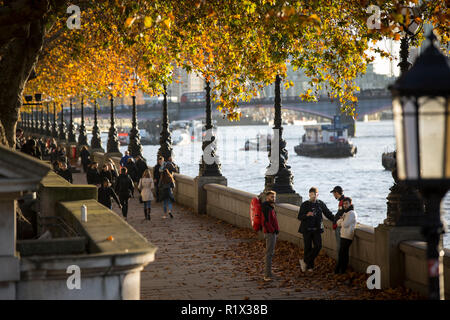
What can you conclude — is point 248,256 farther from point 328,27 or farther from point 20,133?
point 20,133

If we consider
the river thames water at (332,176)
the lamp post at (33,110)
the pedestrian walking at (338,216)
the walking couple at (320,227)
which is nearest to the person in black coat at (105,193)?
the walking couple at (320,227)

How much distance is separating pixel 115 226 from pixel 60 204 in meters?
3.07

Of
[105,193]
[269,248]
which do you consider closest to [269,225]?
[269,248]

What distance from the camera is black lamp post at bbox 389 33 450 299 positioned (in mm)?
5445

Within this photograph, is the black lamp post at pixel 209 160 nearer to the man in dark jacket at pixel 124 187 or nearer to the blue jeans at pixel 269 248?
the man in dark jacket at pixel 124 187

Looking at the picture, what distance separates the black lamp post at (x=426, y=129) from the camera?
5445 mm

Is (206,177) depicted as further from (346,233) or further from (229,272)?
(346,233)

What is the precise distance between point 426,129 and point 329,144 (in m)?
107

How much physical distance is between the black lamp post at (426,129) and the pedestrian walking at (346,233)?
879cm

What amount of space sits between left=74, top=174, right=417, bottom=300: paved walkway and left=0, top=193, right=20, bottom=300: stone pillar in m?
4.59

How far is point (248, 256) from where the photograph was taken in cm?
1695

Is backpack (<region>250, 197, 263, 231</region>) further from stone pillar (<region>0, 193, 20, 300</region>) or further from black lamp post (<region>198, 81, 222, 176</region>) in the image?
black lamp post (<region>198, 81, 222, 176</region>)

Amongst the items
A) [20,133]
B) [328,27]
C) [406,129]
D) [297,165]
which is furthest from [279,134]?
[297,165]

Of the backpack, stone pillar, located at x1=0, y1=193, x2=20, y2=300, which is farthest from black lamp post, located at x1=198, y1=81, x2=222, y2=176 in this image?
stone pillar, located at x1=0, y1=193, x2=20, y2=300
